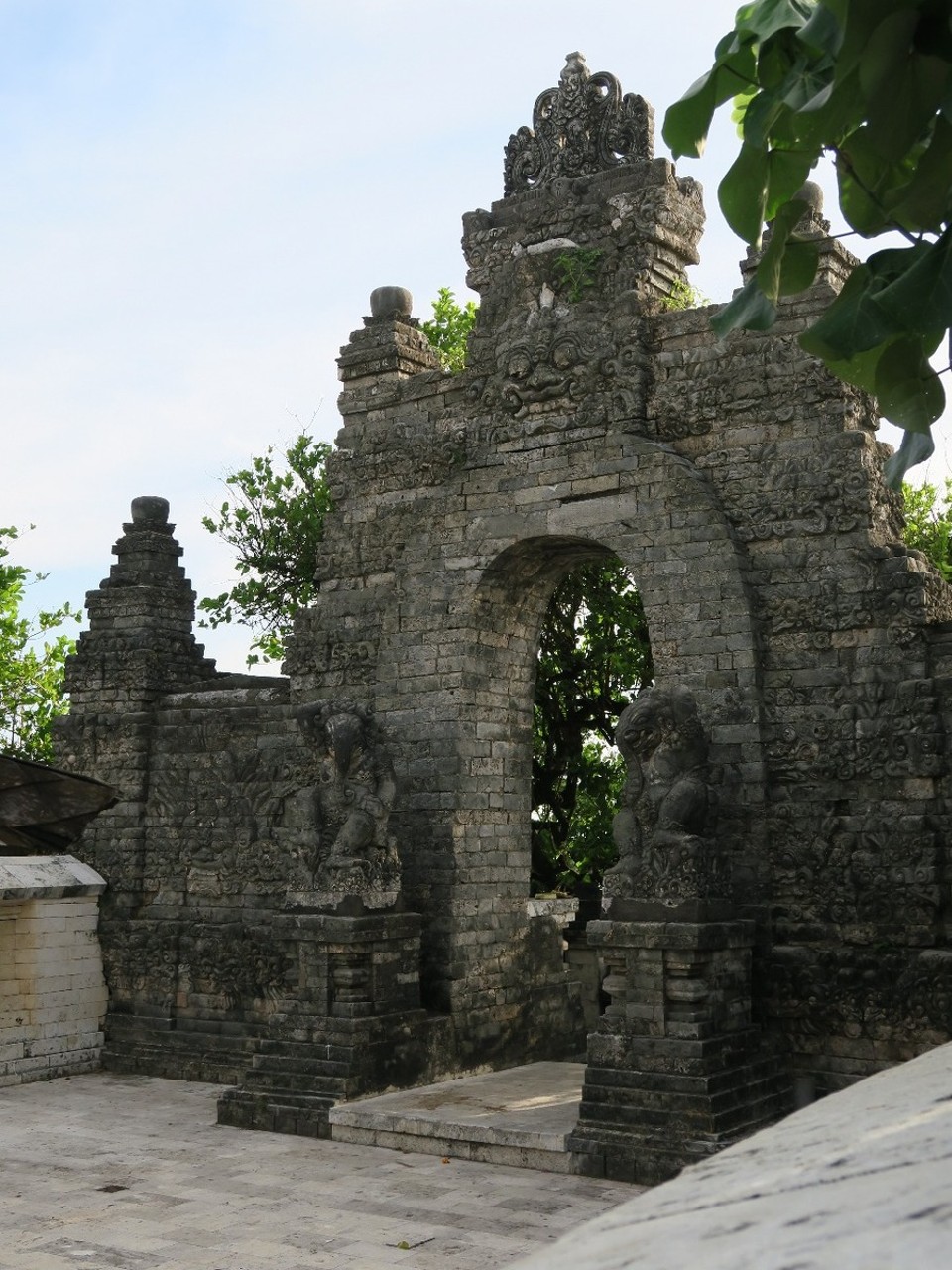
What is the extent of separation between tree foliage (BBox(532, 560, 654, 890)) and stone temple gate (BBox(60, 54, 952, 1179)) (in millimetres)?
3801

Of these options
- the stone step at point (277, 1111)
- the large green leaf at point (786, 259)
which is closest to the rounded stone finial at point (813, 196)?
the large green leaf at point (786, 259)

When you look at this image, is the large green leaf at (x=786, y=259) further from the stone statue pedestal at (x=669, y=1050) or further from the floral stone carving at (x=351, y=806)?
the floral stone carving at (x=351, y=806)

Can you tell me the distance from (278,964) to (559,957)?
7.06 ft

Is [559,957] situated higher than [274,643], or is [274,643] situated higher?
[274,643]

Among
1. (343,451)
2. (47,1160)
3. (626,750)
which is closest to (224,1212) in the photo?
(47,1160)

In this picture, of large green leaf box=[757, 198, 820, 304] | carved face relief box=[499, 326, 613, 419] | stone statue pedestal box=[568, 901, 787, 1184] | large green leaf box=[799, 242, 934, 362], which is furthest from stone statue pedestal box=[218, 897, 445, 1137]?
large green leaf box=[799, 242, 934, 362]

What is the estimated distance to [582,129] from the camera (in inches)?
398

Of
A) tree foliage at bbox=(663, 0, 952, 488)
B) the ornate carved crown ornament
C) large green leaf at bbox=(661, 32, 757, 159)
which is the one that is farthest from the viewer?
the ornate carved crown ornament

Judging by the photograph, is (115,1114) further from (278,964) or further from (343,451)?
(343,451)

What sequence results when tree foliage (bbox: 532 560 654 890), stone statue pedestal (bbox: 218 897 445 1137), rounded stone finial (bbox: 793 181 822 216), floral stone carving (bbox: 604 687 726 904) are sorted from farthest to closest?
tree foliage (bbox: 532 560 654 890) < rounded stone finial (bbox: 793 181 822 216) < stone statue pedestal (bbox: 218 897 445 1137) < floral stone carving (bbox: 604 687 726 904)

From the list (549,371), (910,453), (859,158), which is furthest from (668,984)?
(859,158)

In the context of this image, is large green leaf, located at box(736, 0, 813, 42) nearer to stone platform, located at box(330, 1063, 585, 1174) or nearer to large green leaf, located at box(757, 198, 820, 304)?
large green leaf, located at box(757, 198, 820, 304)

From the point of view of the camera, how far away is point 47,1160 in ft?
26.1

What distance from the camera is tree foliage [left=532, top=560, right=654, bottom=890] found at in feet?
47.8
